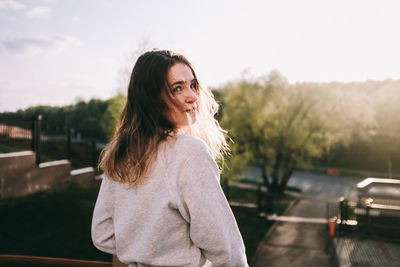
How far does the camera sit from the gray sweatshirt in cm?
101

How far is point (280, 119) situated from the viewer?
878 inches

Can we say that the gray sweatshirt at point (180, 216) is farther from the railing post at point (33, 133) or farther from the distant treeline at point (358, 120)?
the distant treeline at point (358, 120)

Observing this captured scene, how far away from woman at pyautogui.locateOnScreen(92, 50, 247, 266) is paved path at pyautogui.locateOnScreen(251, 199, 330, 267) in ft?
30.4

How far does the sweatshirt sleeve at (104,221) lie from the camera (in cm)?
130

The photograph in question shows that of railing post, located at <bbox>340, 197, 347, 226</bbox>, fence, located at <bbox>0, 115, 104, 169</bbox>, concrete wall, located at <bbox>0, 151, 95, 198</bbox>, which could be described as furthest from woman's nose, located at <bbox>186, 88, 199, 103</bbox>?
railing post, located at <bbox>340, 197, 347, 226</bbox>

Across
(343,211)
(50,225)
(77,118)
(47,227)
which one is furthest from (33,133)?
(77,118)

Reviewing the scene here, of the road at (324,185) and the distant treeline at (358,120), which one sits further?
the road at (324,185)

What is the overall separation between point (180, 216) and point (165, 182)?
130 millimetres

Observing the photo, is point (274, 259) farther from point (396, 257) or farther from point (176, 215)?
point (176, 215)

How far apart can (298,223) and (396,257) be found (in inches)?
333

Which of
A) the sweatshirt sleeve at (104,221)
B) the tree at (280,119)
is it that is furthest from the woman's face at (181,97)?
the tree at (280,119)

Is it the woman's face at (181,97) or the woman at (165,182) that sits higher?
the woman's face at (181,97)

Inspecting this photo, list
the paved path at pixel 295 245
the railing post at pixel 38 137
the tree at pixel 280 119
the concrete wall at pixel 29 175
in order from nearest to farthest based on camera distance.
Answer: the concrete wall at pixel 29 175
the railing post at pixel 38 137
the paved path at pixel 295 245
the tree at pixel 280 119

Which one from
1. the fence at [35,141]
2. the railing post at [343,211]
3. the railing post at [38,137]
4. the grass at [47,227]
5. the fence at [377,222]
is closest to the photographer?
the grass at [47,227]
